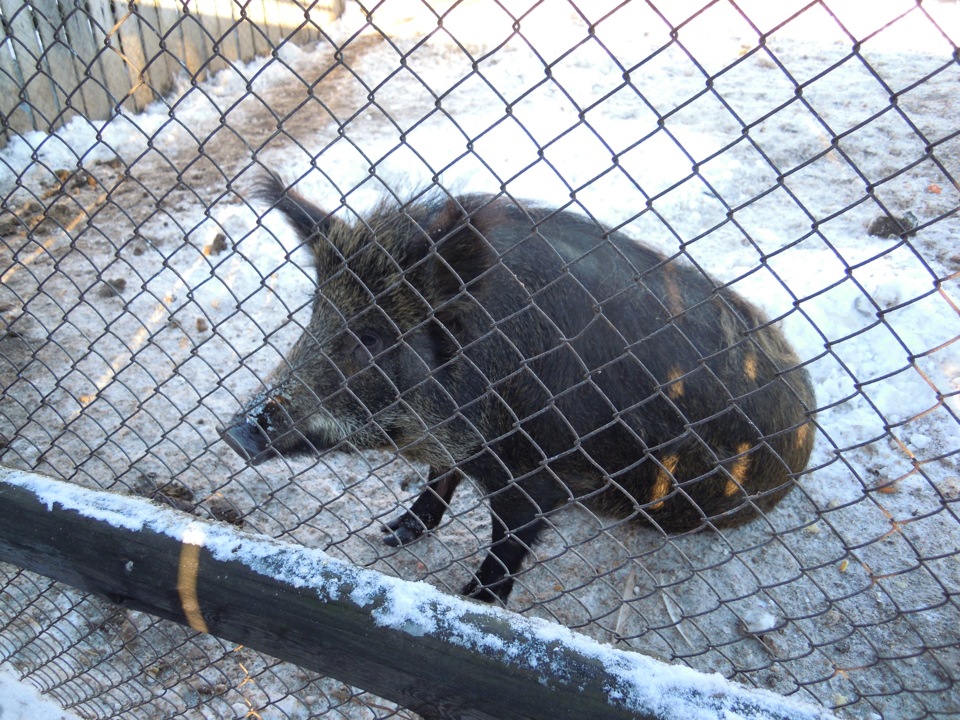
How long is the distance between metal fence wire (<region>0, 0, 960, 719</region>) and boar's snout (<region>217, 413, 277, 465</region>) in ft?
0.41

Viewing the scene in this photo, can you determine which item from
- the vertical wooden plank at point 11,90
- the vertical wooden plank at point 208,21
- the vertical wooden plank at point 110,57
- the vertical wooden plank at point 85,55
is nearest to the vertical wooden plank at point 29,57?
the vertical wooden plank at point 11,90

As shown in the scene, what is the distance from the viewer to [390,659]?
1749mm

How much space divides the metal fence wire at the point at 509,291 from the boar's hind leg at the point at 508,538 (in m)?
0.11

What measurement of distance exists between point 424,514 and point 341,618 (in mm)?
1771

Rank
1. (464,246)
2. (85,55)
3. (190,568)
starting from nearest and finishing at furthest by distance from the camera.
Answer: (190,568), (464,246), (85,55)

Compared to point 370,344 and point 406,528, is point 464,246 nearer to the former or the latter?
point 370,344

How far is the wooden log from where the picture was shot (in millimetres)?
1586

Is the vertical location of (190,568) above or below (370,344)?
above

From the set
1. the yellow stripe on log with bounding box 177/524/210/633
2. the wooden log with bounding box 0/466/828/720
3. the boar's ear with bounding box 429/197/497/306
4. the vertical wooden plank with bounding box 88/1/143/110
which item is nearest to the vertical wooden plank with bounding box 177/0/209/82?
the vertical wooden plank with bounding box 88/1/143/110

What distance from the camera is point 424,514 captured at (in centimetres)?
354

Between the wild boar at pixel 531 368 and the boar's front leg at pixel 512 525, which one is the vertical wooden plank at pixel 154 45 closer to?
the wild boar at pixel 531 368

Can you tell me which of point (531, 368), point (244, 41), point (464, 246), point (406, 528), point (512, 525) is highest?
point (464, 246)

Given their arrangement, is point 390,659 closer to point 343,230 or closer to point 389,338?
point 389,338

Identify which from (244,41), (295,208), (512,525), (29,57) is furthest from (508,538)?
(244,41)
